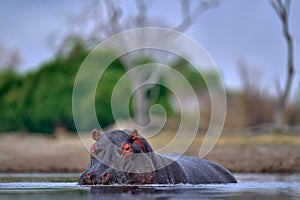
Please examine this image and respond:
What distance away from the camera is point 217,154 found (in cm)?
3005

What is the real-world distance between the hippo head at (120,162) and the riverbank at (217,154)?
1001cm

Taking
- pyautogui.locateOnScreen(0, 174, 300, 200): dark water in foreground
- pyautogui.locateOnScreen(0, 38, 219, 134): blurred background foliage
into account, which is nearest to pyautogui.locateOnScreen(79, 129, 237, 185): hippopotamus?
pyautogui.locateOnScreen(0, 174, 300, 200): dark water in foreground

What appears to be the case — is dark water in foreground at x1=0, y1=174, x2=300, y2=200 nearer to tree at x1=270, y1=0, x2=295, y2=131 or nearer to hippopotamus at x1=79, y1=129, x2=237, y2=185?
hippopotamus at x1=79, y1=129, x2=237, y2=185

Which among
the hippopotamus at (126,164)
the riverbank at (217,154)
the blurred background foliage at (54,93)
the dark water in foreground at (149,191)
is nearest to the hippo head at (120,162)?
the hippopotamus at (126,164)

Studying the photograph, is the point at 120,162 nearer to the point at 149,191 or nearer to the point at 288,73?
the point at 149,191

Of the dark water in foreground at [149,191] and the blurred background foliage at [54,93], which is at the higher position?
the blurred background foliage at [54,93]

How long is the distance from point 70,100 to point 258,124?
44.3 feet

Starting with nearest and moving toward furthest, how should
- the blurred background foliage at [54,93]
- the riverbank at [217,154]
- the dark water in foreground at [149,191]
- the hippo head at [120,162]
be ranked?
the dark water in foreground at [149,191]
the hippo head at [120,162]
the riverbank at [217,154]
the blurred background foliage at [54,93]

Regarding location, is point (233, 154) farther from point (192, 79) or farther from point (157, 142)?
point (192, 79)

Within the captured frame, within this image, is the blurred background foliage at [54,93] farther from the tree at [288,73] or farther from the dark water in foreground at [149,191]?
the dark water in foreground at [149,191]

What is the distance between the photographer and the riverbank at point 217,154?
26016 mm

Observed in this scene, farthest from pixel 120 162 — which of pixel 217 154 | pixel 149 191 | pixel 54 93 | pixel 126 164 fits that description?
pixel 54 93

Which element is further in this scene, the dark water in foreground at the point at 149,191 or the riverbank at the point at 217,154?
the riverbank at the point at 217,154

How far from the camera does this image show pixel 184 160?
54.1 feet
